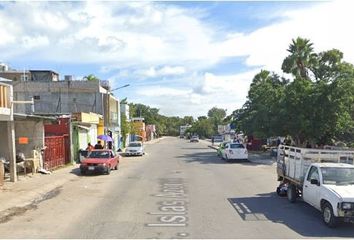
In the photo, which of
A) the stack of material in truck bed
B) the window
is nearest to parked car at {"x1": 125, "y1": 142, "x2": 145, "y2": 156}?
the stack of material in truck bed

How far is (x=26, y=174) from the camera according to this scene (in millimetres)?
27391

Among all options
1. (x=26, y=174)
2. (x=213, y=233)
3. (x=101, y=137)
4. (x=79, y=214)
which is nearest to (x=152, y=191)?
(x=79, y=214)

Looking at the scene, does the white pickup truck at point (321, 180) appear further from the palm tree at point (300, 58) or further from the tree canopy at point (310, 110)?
the palm tree at point (300, 58)

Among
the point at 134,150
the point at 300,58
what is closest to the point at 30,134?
the point at 134,150

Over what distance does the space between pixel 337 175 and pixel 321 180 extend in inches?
23.8

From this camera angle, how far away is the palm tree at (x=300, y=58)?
49.1 metres

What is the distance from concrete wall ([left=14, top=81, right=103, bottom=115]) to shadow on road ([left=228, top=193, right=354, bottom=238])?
44.0 meters

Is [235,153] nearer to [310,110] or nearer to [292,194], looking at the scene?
[310,110]

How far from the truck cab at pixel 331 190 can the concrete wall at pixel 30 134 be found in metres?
19.9

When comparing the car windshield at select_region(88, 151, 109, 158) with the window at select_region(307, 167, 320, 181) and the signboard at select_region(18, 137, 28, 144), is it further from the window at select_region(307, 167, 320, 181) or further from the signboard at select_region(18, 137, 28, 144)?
the window at select_region(307, 167, 320, 181)

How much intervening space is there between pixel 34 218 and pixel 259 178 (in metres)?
13.8

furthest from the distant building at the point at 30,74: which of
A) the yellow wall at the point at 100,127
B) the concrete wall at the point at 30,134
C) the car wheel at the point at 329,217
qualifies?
the car wheel at the point at 329,217

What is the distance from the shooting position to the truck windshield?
13.6 m

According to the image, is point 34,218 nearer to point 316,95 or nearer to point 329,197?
point 329,197
